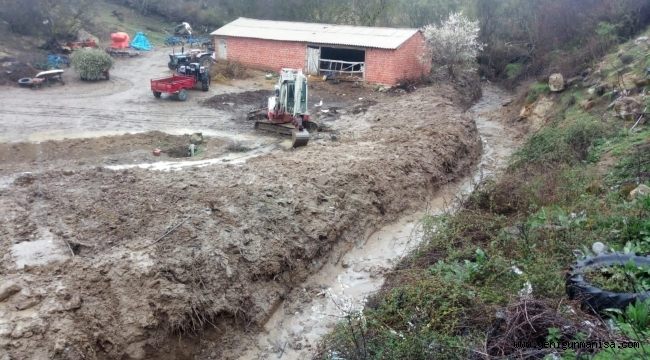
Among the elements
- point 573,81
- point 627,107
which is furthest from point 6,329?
point 573,81

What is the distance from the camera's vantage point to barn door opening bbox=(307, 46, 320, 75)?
2947 cm

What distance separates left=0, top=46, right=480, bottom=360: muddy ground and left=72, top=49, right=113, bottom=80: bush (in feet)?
18.1

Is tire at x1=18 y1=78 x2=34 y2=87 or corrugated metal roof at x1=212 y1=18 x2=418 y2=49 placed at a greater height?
corrugated metal roof at x1=212 y1=18 x2=418 y2=49

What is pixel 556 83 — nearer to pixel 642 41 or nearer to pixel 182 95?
pixel 642 41

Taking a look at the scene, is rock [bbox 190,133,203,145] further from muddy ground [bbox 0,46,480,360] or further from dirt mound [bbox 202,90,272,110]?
dirt mound [bbox 202,90,272,110]

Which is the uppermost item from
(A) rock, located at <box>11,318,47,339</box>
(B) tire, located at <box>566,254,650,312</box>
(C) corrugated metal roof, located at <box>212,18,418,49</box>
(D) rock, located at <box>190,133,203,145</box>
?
(C) corrugated metal roof, located at <box>212,18,418,49</box>

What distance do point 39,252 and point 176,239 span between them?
2.33m

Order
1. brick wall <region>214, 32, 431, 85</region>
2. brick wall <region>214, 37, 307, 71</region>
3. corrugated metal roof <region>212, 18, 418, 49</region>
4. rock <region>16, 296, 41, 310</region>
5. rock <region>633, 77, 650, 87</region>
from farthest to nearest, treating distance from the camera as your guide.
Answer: brick wall <region>214, 37, 307, 71</region> < corrugated metal roof <region>212, 18, 418, 49</region> < brick wall <region>214, 32, 431, 85</region> < rock <region>633, 77, 650, 87</region> < rock <region>16, 296, 41, 310</region>

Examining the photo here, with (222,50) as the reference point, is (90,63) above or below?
below

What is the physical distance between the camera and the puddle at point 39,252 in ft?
29.2

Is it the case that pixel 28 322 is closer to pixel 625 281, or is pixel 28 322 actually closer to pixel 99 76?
pixel 625 281

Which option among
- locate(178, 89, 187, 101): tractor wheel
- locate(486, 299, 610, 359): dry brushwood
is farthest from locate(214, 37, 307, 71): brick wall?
locate(486, 299, 610, 359): dry brushwood

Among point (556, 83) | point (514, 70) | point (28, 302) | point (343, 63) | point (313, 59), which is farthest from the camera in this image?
point (514, 70)

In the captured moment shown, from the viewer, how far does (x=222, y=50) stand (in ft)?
104
